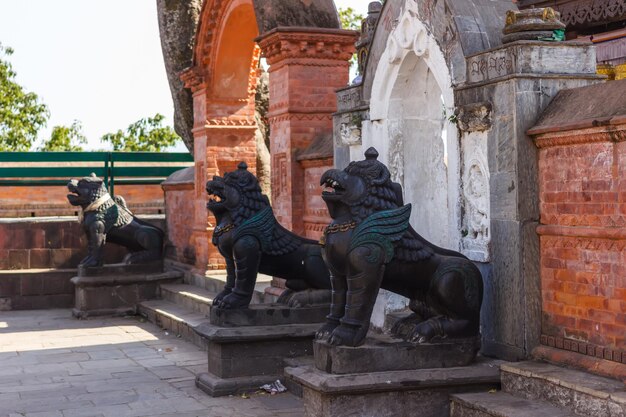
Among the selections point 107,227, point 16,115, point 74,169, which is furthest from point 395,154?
point 16,115

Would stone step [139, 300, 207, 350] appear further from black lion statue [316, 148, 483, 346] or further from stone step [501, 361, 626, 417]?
stone step [501, 361, 626, 417]

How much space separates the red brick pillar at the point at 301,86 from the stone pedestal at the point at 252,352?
338 centimetres

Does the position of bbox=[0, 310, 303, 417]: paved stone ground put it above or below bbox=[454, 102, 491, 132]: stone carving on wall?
below

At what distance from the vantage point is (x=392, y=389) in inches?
284

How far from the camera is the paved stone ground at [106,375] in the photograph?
907cm

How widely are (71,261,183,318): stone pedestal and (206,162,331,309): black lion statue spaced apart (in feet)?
22.0

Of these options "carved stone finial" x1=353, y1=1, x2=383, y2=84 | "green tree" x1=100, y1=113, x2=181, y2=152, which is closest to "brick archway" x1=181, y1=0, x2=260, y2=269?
"carved stone finial" x1=353, y1=1, x2=383, y2=84

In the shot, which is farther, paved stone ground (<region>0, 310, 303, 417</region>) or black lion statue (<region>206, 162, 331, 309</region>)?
black lion statue (<region>206, 162, 331, 309</region>)

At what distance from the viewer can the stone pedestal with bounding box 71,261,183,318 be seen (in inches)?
634

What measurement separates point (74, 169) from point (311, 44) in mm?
8421

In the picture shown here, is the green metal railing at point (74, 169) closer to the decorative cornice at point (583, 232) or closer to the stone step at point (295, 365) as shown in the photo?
the stone step at point (295, 365)

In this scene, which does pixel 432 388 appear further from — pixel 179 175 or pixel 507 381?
pixel 179 175

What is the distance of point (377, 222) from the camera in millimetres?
7379

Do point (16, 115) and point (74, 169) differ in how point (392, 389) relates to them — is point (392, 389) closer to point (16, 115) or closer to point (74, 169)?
point (74, 169)
